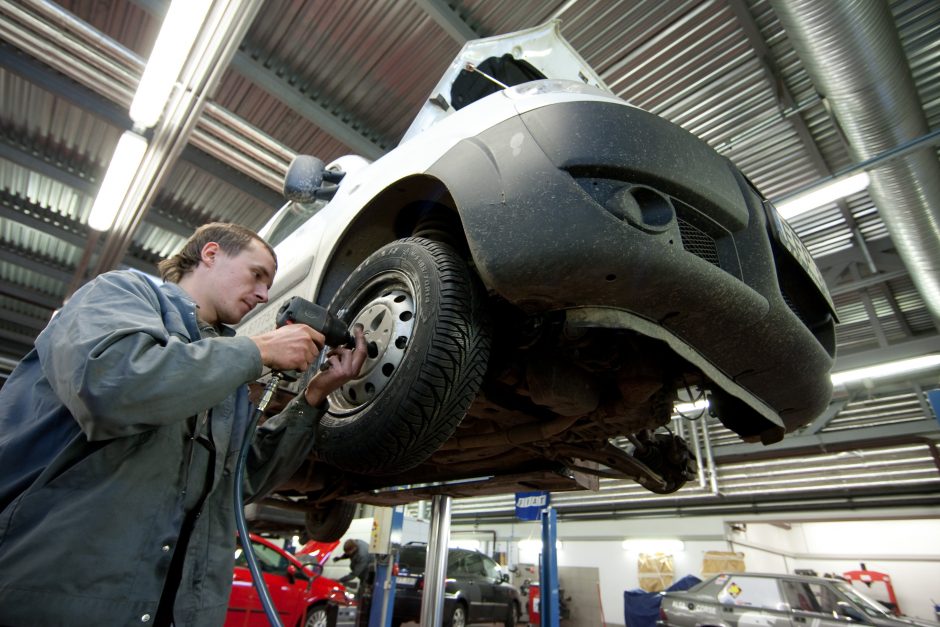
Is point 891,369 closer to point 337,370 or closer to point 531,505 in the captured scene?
point 531,505

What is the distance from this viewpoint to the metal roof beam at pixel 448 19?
3.53 metres

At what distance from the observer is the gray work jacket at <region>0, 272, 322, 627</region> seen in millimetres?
774

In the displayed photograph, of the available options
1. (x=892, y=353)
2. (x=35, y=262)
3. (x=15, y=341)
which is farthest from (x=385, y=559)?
(x=15, y=341)

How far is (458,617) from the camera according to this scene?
7.09m

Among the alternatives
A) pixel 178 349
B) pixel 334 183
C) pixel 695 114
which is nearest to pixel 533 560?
pixel 695 114

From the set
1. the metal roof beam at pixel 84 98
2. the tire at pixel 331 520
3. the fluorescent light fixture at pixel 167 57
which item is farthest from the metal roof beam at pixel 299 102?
the tire at pixel 331 520

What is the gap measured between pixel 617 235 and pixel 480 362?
48 cm

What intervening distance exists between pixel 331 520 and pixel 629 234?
3.35 meters

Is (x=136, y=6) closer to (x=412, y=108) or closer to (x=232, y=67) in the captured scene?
(x=232, y=67)

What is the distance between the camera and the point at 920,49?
354cm

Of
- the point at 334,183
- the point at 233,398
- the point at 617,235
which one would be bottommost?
the point at 233,398

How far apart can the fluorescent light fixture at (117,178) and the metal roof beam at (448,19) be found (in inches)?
93.8

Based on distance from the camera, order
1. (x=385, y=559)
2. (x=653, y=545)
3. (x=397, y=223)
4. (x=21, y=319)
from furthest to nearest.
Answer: (x=653, y=545)
(x=21, y=319)
(x=385, y=559)
(x=397, y=223)

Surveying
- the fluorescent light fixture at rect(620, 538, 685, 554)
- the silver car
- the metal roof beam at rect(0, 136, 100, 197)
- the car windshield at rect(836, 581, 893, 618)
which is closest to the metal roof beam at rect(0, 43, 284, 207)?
the metal roof beam at rect(0, 136, 100, 197)
